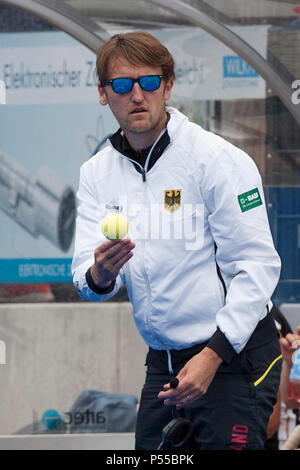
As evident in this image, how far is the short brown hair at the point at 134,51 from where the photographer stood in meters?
3.13

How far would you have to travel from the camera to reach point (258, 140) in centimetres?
557

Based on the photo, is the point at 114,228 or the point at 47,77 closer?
the point at 114,228

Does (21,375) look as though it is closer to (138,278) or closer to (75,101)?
(75,101)

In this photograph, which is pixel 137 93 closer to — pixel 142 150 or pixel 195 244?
pixel 142 150

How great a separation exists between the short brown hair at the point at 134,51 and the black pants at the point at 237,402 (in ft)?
3.36

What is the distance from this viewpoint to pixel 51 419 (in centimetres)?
578

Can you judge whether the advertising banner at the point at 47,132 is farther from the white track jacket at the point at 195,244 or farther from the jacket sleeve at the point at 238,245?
the jacket sleeve at the point at 238,245

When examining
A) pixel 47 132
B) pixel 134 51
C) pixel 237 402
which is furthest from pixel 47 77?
pixel 237 402

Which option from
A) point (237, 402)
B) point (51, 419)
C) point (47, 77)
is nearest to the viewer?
point (237, 402)

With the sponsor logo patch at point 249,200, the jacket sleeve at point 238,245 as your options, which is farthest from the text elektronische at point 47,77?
the sponsor logo patch at point 249,200

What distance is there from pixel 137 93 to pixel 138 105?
0.14 ft

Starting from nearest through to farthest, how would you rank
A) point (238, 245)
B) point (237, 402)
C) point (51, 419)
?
1. point (238, 245)
2. point (237, 402)
3. point (51, 419)

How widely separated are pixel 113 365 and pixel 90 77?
6.12ft

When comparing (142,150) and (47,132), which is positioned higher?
(47,132)
